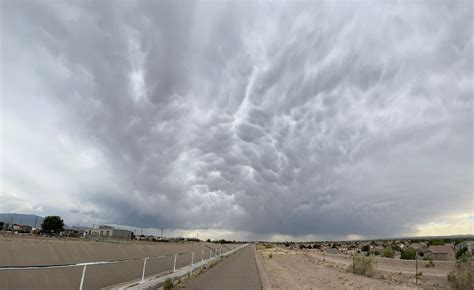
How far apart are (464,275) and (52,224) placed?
11140 cm

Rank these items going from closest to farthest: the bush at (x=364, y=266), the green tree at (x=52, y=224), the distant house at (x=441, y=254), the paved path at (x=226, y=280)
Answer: the paved path at (x=226, y=280) → the bush at (x=364, y=266) → the distant house at (x=441, y=254) → the green tree at (x=52, y=224)

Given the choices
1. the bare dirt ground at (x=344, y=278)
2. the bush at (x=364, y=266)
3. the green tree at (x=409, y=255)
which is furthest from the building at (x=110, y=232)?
the bush at (x=364, y=266)

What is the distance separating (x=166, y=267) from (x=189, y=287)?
1424cm

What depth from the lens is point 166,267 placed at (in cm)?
3134

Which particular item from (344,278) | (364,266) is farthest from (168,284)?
(364,266)

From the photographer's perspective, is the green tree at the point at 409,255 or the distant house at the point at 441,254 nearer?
the green tree at the point at 409,255

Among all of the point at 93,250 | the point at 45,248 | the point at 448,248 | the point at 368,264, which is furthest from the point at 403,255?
the point at 45,248

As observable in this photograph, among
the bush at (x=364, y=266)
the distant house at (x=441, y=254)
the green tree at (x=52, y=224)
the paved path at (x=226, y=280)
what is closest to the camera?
the paved path at (x=226, y=280)

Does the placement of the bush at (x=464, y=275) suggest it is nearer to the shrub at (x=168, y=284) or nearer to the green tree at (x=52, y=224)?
the shrub at (x=168, y=284)

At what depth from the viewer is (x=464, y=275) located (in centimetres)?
2952

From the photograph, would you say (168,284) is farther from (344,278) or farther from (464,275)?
(464,275)

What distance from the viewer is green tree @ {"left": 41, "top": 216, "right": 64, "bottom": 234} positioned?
353 feet

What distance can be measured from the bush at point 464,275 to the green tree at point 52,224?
107 meters

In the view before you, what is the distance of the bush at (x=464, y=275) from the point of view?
95.0 feet
